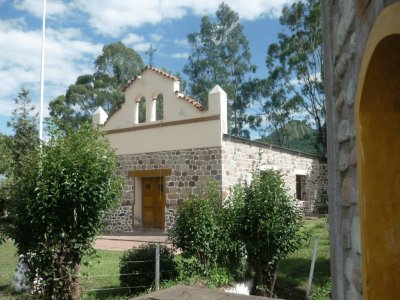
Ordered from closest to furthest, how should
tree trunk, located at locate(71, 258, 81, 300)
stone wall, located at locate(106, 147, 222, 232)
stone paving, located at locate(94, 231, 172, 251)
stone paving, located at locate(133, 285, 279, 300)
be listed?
stone paving, located at locate(133, 285, 279, 300) → tree trunk, located at locate(71, 258, 81, 300) → stone paving, located at locate(94, 231, 172, 251) → stone wall, located at locate(106, 147, 222, 232)

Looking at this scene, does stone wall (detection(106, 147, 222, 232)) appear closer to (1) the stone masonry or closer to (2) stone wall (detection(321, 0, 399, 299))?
(1) the stone masonry

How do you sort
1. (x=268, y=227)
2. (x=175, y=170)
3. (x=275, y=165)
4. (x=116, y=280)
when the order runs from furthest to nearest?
(x=275, y=165)
(x=175, y=170)
(x=116, y=280)
(x=268, y=227)

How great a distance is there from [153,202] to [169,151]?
2113mm

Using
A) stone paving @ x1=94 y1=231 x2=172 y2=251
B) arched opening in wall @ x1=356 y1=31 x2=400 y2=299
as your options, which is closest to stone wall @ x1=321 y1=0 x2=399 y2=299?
arched opening in wall @ x1=356 y1=31 x2=400 y2=299

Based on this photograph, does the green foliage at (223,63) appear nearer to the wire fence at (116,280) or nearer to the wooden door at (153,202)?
the wooden door at (153,202)

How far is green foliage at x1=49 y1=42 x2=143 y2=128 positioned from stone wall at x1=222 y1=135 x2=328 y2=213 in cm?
1759

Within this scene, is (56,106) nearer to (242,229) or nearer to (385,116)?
(242,229)

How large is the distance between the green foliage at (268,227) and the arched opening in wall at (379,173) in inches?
194

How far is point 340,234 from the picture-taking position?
7.68 feet

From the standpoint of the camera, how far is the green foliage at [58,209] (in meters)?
5.10

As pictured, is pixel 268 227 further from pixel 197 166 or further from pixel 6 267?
pixel 197 166

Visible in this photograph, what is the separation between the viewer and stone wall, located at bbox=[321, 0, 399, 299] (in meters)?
2.06

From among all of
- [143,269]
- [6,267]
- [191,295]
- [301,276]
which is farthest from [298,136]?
[191,295]

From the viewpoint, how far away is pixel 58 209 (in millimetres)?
5215
